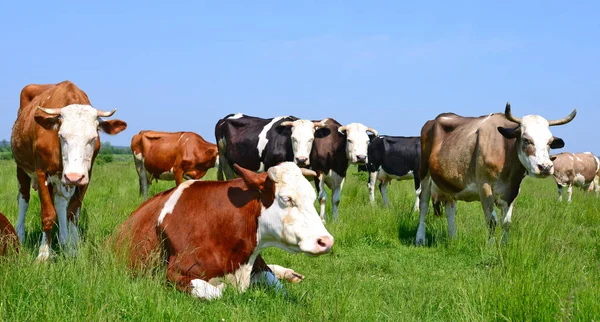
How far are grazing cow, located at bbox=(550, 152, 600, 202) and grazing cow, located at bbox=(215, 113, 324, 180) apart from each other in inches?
618

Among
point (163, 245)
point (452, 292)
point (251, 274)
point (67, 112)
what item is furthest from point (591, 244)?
point (67, 112)

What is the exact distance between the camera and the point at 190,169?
16.0 m

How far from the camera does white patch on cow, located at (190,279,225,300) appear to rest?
188 inches

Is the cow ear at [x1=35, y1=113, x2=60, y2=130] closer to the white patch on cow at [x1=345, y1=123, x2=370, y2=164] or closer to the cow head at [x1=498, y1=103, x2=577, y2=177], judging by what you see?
the cow head at [x1=498, y1=103, x2=577, y2=177]

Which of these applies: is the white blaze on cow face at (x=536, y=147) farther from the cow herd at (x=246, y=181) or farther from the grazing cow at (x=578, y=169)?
the grazing cow at (x=578, y=169)

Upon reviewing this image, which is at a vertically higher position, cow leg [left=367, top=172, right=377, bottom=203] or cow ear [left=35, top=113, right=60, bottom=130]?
cow ear [left=35, top=113, right=60, bottom=130]

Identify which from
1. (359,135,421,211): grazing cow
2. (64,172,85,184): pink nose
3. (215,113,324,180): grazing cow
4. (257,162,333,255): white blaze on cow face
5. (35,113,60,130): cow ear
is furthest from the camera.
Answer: (359,135,421,211): grazing cow

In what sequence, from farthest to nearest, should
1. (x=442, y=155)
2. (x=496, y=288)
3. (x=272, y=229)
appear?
1. (x=442, y=155)
2. (x=272, y=229)
3. (x=496, y=288)

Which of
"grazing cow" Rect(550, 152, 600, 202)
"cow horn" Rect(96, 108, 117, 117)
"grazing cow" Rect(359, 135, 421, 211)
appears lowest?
"grazing cow" Rect(550, 152, 600, 202)

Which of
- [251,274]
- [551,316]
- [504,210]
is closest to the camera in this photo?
[551,316]

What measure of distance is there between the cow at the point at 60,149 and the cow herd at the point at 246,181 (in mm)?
14

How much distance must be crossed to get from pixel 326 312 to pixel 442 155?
5844mm

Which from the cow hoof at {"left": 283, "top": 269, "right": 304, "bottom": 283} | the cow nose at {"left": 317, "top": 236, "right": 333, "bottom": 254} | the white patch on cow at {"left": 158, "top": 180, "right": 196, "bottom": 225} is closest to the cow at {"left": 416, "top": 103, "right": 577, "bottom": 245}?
the cow hoof at {"left": 283, "top": 269, "right": 304, "bottom": 283}

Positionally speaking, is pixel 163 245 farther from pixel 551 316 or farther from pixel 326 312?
pixel 551 316
